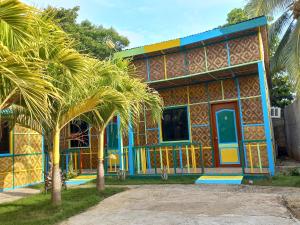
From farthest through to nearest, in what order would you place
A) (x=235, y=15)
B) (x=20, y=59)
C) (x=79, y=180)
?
(x=235, y=15) < (x=79, y=180) < (x=20, y=59)

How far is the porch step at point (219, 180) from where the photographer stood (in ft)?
22.1

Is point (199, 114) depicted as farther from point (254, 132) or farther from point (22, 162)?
point (22, 162)

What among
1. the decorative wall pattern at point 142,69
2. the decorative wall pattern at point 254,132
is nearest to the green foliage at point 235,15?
the decorative wall pattern at point 142,69

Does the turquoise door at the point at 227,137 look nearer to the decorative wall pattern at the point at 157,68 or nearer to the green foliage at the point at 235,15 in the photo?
the decorative wall pattern at the point at 157,68

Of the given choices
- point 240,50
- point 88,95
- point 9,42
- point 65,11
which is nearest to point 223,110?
point 240,50

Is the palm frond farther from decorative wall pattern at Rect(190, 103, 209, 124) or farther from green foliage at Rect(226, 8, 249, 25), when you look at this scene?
green foliage at Rect(226, 8, 249, 25)

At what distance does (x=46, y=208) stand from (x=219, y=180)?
13.4 feet

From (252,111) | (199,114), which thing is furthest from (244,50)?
(199,114)

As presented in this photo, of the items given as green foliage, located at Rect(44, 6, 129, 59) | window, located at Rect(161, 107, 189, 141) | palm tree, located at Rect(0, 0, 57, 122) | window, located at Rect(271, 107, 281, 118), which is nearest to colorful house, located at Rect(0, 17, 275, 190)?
window, located at Rect(161, 107, 189, 141)

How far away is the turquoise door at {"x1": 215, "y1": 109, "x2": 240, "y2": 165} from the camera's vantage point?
8766 mm

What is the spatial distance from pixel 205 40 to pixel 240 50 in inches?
→ 39.9

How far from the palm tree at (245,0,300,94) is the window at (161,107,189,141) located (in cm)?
367

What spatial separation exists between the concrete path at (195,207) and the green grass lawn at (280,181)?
15.0 inches

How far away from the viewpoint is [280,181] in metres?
6.47
